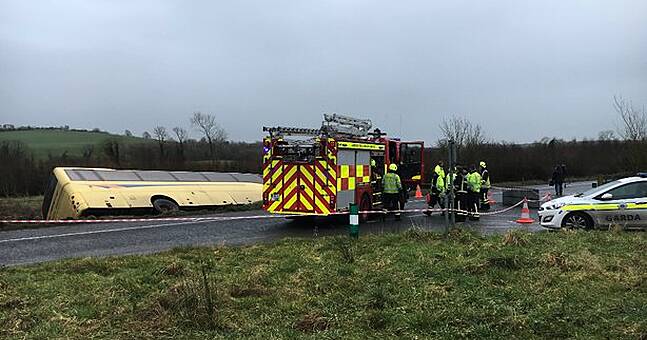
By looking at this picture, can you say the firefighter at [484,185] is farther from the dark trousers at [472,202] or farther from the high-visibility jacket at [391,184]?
the high-visibility jacket at [391,184]

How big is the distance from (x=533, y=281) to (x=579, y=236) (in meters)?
4.36

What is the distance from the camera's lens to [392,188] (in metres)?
16.7

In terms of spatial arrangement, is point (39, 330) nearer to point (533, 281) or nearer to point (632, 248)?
point (533, 281)

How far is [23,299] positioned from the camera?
21.0 ft

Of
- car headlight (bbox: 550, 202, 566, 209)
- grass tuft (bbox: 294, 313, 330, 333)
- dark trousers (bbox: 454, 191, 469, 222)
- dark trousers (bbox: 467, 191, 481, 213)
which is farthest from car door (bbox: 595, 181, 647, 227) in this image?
grass tuft (bbox: 294, 313, 330, 333)

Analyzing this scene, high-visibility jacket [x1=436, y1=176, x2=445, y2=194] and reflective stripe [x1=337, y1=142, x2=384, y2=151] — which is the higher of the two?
reflective stripe [x1=337, y1=142, x2=384, y2=151]

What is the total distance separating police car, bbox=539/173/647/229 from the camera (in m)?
12.7

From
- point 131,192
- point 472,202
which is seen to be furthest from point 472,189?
point 131,192

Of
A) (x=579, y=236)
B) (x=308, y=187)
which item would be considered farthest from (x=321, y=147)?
(x=579, y=236)

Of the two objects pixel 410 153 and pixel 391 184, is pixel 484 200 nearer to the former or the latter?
pixel 410 153

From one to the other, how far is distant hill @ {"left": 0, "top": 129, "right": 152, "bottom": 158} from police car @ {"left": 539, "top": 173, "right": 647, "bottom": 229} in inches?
1521

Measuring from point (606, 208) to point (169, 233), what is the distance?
982 cm

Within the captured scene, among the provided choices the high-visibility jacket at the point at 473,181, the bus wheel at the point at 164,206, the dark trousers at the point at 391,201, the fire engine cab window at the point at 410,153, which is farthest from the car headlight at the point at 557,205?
the bus wheel at the point at 164,206

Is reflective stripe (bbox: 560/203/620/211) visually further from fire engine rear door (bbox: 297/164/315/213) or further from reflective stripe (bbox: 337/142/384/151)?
fire engine rear door (bbox: 297/164/315/213)
